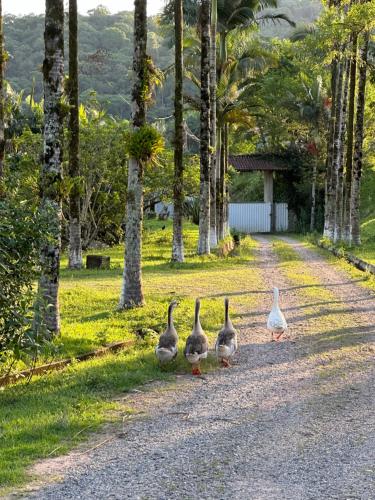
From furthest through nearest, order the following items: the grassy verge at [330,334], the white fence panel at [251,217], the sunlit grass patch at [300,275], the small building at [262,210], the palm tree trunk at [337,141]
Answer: the white fence panel at [251,217] → the small building at [262,210] → the palm tree trunk at [337,141] → the sunlit grass patch at [300,275] → the grassy verge at [330,334]

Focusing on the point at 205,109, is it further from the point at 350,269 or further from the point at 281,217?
the point at 281,217

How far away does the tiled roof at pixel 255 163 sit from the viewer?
150 ft

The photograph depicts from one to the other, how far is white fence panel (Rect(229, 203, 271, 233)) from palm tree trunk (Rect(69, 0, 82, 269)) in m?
27.8

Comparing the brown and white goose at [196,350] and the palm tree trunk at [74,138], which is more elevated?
the palm tree trunk at [74,138]

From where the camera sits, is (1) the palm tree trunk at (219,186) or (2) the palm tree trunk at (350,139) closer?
(2) the palm tree trunk at (350,139)

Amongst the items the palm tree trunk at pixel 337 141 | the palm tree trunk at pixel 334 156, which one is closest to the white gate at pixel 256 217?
the palm tree trunk at pixel 334 156

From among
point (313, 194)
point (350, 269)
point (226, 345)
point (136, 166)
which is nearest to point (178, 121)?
point (350, 269)

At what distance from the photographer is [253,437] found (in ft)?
20.2

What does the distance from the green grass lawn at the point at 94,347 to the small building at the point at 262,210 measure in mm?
26498

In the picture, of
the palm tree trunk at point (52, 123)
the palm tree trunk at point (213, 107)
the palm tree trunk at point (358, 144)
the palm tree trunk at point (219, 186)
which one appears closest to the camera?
the palm tree trunk at point (52, 123)

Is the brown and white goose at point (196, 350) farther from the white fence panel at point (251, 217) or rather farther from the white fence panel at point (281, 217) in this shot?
the white fence panel at point (281, 217)

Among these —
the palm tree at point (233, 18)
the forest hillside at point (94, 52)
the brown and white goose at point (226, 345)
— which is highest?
the forest hillside at point (94, 52)

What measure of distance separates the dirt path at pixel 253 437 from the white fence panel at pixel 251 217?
36943 mm

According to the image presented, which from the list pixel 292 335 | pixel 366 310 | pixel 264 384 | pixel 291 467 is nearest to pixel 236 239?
pixel 366 310
